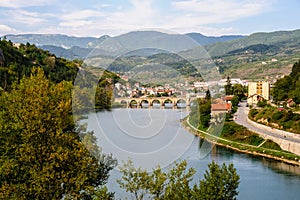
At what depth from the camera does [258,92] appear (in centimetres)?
2264

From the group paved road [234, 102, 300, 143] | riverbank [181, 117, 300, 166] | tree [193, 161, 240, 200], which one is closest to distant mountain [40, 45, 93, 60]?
tree [193, 161, 240, 200]

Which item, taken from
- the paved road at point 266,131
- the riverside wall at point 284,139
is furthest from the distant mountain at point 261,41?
the riverside wall at point 284,139

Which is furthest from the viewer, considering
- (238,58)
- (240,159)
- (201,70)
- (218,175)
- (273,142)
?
(238,58)

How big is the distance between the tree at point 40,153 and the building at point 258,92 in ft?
61.1

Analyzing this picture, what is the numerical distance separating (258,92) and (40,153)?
2032 centimetres

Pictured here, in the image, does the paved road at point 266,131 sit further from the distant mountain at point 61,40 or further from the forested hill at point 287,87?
the distant mountain at point 61,40

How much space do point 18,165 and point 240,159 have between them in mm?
7427

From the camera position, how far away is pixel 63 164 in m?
3.50

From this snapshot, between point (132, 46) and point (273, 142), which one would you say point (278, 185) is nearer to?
point (273, 142)

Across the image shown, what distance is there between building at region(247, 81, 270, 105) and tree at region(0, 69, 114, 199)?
18624 millimetres

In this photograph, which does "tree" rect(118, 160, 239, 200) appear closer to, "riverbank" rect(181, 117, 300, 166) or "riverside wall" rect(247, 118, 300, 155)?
"riverbank" rect(181, 117, 300, 166)

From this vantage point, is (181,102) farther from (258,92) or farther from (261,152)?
(258,92)

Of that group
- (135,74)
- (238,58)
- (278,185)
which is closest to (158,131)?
(135,74)

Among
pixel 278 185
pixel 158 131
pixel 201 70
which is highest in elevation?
pixel 201 70
